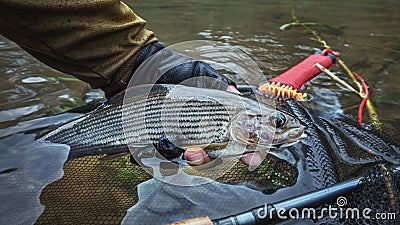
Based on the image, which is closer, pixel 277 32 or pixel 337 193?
pixel 337 193

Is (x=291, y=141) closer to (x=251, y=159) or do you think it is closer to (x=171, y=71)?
(x=251, y=159)

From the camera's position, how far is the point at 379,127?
2.73 metres

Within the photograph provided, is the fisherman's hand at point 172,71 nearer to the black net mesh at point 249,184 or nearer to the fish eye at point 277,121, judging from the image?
the fish eye at point 277,121

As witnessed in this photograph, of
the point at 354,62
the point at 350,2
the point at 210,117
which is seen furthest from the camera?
the point at 350,2

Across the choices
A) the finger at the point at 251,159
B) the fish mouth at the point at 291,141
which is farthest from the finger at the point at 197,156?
the fish mouth at the point at 291,141

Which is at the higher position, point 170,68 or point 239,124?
point 170,68

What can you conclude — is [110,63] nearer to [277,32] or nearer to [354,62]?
[354,62]

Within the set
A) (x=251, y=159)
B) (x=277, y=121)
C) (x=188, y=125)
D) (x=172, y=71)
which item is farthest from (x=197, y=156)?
(x=172, y=71)

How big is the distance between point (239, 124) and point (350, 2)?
867cm

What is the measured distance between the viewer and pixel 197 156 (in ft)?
7.13

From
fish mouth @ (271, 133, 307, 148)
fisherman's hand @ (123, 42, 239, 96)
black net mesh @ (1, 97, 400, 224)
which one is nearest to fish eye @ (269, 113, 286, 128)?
fish mouth @ (271, 133, 307, 148)

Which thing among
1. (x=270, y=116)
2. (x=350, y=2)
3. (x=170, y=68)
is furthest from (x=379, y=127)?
(x=350, y=2)

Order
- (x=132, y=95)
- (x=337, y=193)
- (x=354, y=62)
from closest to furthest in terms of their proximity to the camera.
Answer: (x=337, y=193) → (x=132, y=95) → (x=354, y=62)

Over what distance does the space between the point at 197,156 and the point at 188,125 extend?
0.19 metres
